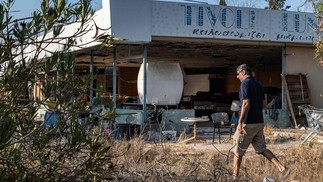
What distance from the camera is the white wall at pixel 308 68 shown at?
1661 cm

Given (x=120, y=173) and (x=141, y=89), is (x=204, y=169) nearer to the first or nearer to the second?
(x=120, y=173)

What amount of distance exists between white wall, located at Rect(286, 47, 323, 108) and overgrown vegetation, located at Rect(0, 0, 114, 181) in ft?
46.0

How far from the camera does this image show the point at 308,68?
55.6 ft

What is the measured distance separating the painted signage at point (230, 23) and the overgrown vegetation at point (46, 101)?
10526mm

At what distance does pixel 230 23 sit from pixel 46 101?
1224 cm

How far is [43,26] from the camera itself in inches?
121

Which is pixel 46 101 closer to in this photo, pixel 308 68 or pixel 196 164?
pixel 196 164

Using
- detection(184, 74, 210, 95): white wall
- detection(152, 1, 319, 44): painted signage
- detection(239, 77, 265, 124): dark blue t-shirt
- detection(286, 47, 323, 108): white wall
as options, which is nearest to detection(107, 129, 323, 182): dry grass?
detection(239, 77, 265, 124): dark blue t-shirt

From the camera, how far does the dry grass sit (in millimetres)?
5000

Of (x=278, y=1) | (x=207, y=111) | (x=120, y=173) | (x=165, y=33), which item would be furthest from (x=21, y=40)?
(x=278, y=1)

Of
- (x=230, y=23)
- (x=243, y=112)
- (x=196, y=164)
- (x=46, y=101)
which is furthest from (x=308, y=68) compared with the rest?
(x=46, y=101)

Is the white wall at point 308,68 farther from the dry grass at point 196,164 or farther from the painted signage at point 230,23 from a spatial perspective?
the dry grass at point 196,164

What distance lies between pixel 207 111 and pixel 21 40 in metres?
19.4

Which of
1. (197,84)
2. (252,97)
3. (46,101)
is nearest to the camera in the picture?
(46,101)
